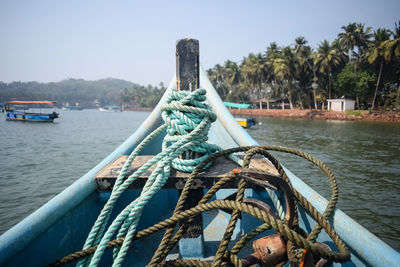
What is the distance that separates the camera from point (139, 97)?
10694 centimetres

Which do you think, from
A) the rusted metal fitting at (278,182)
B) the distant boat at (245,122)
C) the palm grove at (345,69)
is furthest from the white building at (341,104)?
the rusted metal fitting at (278,182)

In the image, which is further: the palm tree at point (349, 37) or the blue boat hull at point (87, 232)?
the palm tree at point (349, 37)

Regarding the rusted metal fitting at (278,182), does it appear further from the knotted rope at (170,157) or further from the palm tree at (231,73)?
the palm tree at (231,73)

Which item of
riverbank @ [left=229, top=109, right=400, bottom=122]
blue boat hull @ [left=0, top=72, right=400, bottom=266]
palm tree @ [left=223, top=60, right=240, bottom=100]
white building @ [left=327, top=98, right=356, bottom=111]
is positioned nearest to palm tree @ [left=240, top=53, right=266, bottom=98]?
palm tree @ [left=223, top=60, right=240, bottom=100]

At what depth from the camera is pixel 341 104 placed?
98.9 ft

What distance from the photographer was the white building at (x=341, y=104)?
97.6ft

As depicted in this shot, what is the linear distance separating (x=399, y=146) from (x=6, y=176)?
16983 millimetres

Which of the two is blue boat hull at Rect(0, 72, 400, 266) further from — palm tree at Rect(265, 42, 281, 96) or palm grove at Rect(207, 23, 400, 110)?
palm tree at Rect(265, 42, 281, 96)

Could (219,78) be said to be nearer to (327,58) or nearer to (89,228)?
(327,58)

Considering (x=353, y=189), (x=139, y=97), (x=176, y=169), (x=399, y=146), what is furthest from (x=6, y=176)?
(x=139, y=97)

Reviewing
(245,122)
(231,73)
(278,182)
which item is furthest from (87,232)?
(231,73)

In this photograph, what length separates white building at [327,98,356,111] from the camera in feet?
97.6

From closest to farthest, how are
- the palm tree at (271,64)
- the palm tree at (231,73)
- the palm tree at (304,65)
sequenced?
the palm tree at (304,65) → the palm tree at (271,64) → the palm tree at (231,73)

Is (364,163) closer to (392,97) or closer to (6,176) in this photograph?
(6,176)
